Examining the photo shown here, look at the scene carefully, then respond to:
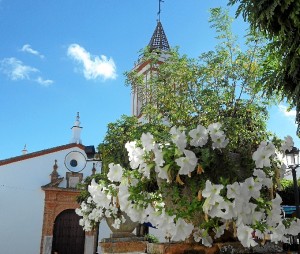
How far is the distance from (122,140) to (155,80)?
2.43 meters

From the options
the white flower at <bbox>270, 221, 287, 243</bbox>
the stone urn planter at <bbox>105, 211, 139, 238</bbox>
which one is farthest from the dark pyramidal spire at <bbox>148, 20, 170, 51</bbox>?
the white flower at <bbox>270, 221, 287, 243</bbox>

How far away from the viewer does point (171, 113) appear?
9.31 metres

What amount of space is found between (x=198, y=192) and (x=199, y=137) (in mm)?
432

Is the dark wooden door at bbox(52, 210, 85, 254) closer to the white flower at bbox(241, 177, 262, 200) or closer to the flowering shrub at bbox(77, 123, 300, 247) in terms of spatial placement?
the flowering shrub at bbox(77, 123, 300, 247)

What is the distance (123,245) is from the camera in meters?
6.30

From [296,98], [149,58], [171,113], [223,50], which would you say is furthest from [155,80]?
[296,98]

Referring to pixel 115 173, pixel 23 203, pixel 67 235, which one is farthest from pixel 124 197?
pixel 67 235

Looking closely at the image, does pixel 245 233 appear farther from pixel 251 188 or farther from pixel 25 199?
pixel 25 199

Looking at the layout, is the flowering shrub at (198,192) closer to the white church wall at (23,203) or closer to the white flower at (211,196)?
the white flower at (211,196)

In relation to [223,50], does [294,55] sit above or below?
below

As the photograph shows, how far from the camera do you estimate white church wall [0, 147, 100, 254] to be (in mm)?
16969

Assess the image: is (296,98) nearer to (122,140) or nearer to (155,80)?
(122,140)

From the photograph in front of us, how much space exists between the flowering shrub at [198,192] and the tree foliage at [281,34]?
5.83 ft

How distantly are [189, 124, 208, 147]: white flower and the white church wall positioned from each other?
16.9 metres
